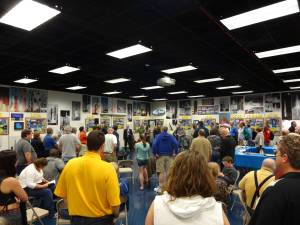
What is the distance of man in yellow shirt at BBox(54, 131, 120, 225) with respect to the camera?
2.05m

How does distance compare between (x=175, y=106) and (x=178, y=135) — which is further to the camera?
(x=175, y=106)

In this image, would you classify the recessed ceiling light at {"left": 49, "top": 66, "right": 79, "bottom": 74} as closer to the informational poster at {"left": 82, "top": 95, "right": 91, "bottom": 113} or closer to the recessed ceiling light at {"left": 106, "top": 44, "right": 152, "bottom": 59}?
the recessed ceiling light at {"left": 106, "top": 44, "right": 152, "bottom": 59}

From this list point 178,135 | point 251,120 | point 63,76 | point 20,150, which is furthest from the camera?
point 251,120

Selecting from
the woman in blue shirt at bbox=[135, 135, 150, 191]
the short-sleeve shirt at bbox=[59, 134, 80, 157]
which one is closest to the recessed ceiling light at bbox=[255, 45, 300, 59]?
the woman in blue shirt at bbox=[135, 135, 150, 191]

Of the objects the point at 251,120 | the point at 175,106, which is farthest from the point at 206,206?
the point at 175,106

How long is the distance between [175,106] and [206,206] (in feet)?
53.6

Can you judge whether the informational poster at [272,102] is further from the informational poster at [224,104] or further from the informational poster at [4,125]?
the informational poster at [4,125]

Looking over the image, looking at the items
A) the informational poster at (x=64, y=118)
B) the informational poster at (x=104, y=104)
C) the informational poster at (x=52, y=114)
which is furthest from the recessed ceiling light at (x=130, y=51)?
the informational poster at (x=104, y=104)

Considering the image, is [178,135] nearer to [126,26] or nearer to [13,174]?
[126,26]

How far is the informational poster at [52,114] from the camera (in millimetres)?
11789

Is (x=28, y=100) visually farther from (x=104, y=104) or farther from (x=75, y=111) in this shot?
(x=104, y=104)

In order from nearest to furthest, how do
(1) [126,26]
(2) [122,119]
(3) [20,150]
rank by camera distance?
(1) [126,26]
(3) [20,150]
(2) [122,119]

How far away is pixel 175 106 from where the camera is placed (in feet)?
57.1

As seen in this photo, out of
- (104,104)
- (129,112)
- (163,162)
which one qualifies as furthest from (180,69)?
(129,112)
